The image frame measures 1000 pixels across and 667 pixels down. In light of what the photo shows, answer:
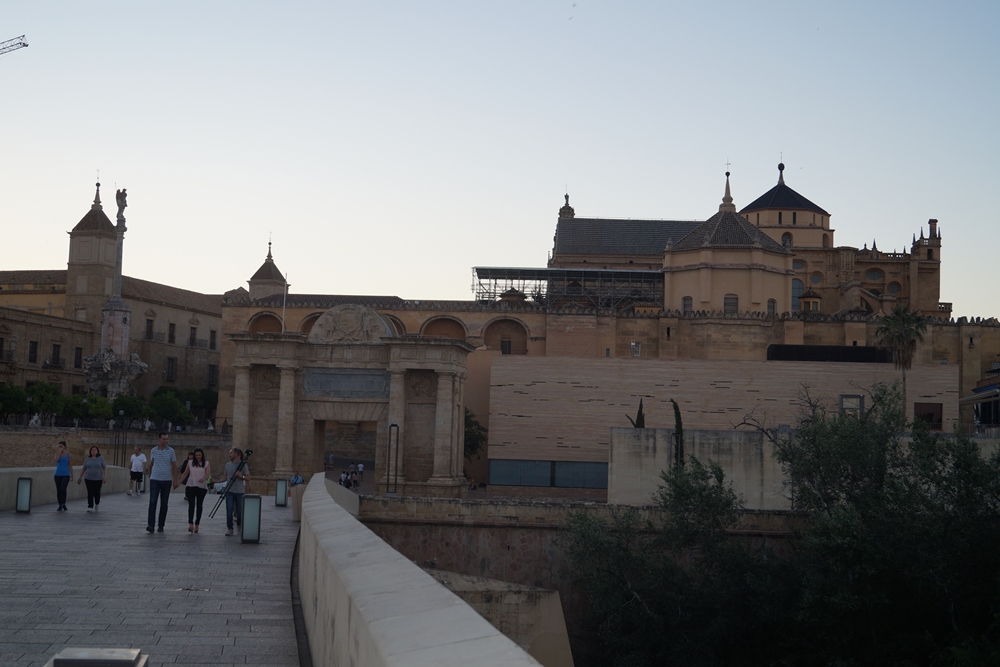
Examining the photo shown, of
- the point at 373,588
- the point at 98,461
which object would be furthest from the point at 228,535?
the point at 373,588

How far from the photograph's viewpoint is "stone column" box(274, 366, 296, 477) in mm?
38781

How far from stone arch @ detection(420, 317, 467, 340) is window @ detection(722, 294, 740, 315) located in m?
15.6

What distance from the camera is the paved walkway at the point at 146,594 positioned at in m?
7.29

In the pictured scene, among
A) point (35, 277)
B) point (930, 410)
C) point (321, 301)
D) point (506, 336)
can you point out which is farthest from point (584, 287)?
point (35, 277)

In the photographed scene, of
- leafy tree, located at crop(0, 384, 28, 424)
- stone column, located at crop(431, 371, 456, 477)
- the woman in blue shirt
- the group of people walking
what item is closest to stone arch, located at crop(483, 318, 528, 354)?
stone column, located at crop(431, 371, 456, 477)

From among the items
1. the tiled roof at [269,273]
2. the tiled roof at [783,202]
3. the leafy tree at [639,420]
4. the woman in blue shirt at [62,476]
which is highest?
the tiled roof at [783,202]

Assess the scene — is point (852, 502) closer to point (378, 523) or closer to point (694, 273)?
point (378, 523)

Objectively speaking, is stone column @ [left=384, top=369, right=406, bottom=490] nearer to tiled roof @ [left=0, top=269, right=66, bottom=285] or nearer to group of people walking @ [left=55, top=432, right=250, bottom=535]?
group of people walking @ [left=55, top=432, right=250, bottom=535]

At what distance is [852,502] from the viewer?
27469mm

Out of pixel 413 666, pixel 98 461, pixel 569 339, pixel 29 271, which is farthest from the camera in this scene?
pixel 29 271

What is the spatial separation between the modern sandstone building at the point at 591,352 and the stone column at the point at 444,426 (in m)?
0.08

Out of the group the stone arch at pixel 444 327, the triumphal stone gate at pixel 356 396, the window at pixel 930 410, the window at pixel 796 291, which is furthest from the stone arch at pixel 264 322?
the window at pixel 930 410

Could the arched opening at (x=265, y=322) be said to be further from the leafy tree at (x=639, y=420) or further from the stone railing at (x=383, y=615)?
the stone railing at (x=383, y=615)

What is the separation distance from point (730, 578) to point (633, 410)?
2101cm
